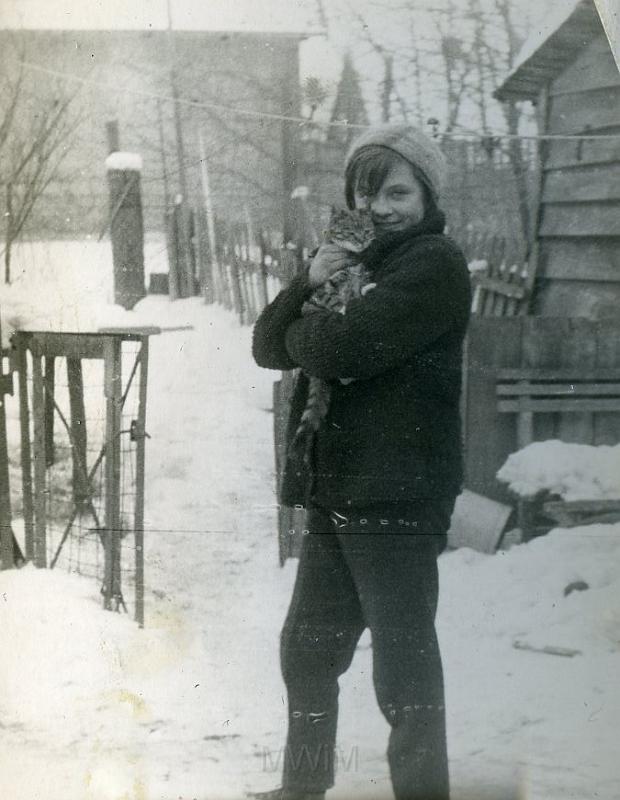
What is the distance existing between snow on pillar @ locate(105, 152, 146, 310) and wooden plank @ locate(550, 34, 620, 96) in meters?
1.23

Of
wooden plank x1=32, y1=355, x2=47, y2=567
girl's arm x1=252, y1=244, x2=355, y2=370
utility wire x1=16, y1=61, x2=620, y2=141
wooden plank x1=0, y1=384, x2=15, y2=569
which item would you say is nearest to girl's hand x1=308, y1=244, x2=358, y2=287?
girl's arm x1=252, y1=244, x2=355, y2=370

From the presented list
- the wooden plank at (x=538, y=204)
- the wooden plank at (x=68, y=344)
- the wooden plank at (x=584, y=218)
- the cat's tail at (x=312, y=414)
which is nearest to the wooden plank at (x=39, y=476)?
the wooden plank at (x=68, y=344)

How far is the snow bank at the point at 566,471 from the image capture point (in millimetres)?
2643

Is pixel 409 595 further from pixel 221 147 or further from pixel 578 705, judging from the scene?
pixel 221 147

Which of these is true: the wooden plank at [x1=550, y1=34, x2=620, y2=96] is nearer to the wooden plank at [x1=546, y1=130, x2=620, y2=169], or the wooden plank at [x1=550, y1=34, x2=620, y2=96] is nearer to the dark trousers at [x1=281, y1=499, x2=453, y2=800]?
the wooden plank at [x1=546, y1=130, x2=620, y2=169]

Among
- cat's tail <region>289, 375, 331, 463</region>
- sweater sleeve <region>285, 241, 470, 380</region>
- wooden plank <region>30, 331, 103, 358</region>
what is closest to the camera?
sweater sleeve <region>285, 241, 470, 380</region>

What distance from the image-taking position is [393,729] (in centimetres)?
258

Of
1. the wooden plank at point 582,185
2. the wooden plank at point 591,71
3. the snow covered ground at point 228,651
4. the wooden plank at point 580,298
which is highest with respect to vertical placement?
the wooden plank at point 591,71

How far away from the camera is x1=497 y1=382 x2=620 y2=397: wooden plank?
8.64ft

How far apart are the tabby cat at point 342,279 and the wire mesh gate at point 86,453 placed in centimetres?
55

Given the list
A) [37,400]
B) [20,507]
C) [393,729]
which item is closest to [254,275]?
[37,400]

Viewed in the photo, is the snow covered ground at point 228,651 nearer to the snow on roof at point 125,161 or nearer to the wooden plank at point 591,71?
the snow on roof at point 125,161

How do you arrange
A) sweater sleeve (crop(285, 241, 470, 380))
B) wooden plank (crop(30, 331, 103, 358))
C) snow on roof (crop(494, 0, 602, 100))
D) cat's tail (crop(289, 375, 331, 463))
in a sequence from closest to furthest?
sweater sleeve (crop(285, 241, 470, 380))
cat's tail (crop(289, 375, 331, 463))
snow on roof (crop(494, 0, 602, 100))
wooden plank (crop(30, 331, 103, 358))

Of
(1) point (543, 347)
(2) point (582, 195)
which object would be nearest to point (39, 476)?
(1) point (543, 347)
